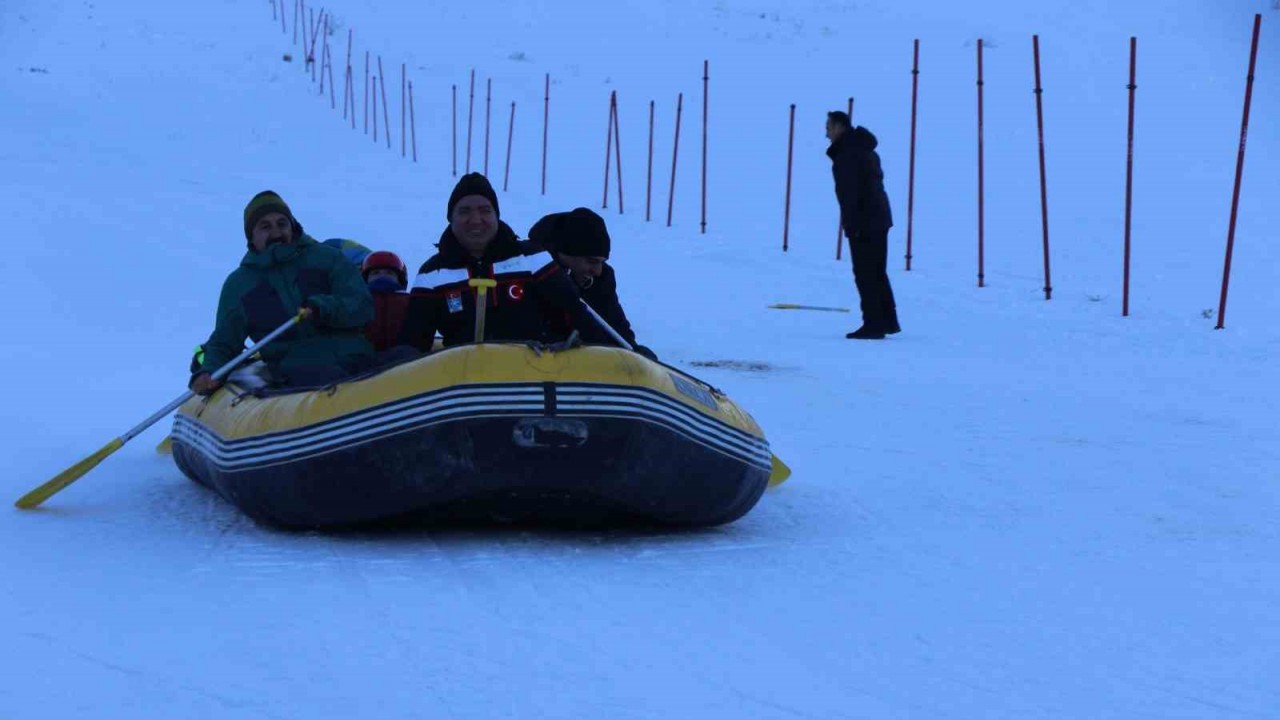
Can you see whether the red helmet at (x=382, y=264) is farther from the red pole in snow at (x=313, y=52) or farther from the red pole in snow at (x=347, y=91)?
the red pole in snow at (x=313, y=52)

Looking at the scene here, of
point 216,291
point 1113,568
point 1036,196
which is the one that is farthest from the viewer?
point 1036,196

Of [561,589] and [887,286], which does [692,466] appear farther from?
[887,286]

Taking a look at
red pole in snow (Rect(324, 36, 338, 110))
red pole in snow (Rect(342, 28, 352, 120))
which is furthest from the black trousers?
red pole in snow (Rect(324, 36, 338, 110))

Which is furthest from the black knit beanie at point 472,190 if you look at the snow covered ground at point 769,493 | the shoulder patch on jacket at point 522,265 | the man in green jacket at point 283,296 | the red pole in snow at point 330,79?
the red pole in snow at point 330,79

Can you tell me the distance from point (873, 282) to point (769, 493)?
5.65m

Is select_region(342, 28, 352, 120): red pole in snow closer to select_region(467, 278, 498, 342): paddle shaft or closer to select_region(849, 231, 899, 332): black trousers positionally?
select_region(849, 231, 899, 332): black trousers

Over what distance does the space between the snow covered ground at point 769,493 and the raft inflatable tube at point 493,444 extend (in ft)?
0.42

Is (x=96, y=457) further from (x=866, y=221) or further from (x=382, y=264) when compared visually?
(x=866, y=221)

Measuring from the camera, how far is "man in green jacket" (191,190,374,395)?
5887mm

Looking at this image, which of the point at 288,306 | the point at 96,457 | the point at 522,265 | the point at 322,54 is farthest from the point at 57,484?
the point at 322,54

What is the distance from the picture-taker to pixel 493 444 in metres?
→ 4.60

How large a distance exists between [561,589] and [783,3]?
127ft

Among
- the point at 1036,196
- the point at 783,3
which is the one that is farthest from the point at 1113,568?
the point at 783,3

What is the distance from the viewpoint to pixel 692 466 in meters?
4.89
